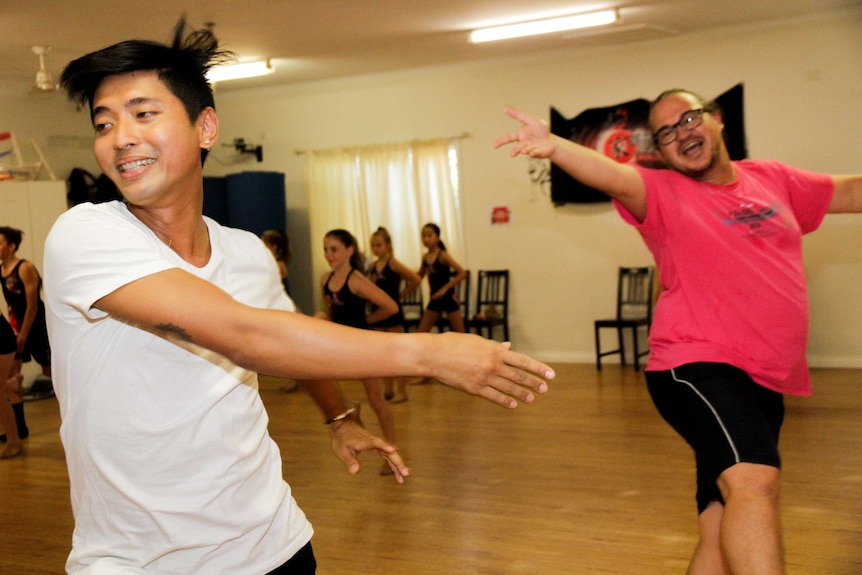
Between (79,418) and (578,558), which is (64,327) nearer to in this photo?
(79,418)

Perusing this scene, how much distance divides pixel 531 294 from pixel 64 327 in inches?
314

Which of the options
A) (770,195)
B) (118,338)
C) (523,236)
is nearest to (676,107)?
(770,195)

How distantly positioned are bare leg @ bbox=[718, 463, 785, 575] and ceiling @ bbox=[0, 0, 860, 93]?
524cm

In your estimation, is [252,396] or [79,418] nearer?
[79,418]

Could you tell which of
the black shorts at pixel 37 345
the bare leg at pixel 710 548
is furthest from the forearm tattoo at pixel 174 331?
the black shorts at pixel 37 345

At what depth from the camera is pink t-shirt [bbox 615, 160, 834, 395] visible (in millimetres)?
2305

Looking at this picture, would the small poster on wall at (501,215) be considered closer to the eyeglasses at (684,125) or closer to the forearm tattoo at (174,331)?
→ the eyeglasses at (684,125)

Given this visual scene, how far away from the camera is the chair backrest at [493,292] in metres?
9.19

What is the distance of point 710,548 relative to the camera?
7.75 feet

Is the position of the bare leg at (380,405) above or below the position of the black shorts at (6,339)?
below

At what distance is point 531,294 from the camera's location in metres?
9.15

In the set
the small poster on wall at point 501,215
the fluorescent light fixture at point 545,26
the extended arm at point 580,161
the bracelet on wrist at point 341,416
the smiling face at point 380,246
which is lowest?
the smiling face at point 380,246

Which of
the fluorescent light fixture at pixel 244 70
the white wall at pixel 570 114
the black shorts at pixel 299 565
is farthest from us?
the fluorescent light fixture at pixel 244 70

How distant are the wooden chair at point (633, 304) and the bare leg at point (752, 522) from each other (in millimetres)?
6240
